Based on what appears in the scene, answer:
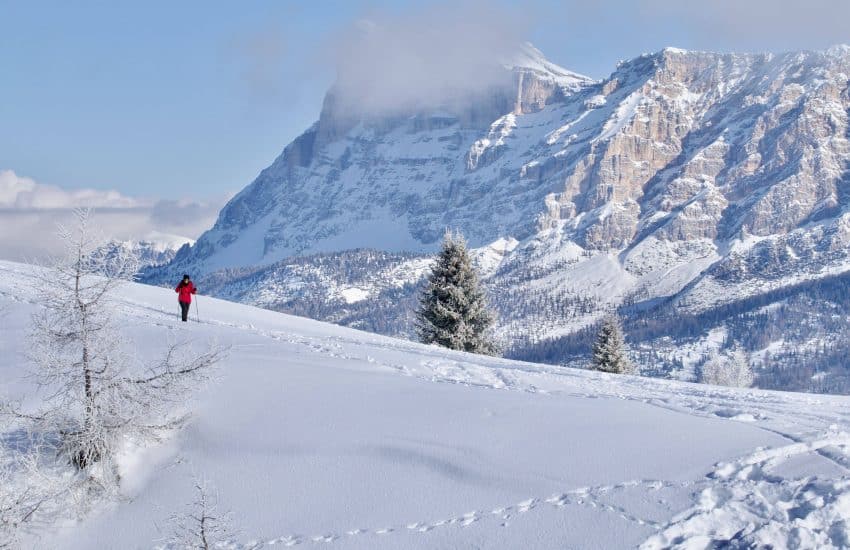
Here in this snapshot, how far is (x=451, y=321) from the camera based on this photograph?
37719mm

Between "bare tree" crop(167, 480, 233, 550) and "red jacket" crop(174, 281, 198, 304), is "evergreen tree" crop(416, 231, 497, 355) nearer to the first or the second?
"red jacket" crop(174, 281, 198, 304)

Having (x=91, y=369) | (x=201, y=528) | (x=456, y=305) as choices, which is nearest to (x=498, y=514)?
(x=201, y=528)

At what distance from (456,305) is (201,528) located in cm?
2769

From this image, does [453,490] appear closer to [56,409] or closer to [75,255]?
[56,409]

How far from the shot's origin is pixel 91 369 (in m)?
15.1

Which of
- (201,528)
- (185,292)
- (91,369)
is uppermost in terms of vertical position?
(185,292)

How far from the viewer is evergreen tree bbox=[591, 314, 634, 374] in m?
42.0

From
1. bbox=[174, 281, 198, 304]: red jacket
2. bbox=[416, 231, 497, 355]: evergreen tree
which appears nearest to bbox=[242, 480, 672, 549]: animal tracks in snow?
bbox=[174, 281, 198, 304]: red jacket

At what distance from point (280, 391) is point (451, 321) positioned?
803 inches

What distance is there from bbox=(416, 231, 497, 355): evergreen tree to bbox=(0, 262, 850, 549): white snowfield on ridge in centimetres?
1709

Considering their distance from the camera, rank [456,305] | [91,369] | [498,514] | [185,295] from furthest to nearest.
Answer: [456,305] → [185,295] → [91,369] → [498,514]

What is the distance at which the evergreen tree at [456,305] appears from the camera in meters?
37.5

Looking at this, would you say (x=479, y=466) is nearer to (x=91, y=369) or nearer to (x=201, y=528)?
(x=201, y=528)

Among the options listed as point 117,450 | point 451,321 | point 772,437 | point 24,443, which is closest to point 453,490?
point 772,437
